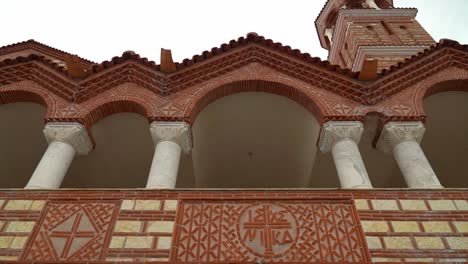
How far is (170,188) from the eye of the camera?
4984mm

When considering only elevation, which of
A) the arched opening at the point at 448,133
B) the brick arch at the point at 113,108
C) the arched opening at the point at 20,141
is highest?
the arched opening at the point at 448,133

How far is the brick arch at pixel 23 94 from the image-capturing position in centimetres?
654

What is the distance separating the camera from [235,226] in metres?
4.58

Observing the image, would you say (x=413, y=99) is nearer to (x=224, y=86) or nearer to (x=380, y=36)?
(x=224, y=86)

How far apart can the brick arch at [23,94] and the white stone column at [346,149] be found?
13.4 ft

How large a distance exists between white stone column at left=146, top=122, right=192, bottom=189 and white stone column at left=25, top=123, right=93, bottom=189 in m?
1.04

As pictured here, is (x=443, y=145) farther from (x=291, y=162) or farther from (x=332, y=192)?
(x=332, y=192)

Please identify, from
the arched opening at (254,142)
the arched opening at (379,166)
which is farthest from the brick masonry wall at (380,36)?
the arched opening at (254,142)

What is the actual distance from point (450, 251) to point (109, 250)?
11.0 feet

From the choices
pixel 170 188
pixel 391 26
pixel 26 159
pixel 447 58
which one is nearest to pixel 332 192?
pixel 170 188

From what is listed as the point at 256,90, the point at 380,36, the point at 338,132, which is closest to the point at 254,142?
the point at 256,90

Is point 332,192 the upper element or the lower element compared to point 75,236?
upper

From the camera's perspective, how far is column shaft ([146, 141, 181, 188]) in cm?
519

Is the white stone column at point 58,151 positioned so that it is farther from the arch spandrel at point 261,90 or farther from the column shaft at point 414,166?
the column shaft at point 414,166
